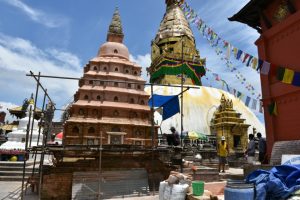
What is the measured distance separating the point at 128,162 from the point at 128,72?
15256 millimetres

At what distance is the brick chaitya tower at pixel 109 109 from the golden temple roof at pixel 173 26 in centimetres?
2437

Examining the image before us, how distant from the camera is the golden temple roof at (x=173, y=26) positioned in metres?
47.9

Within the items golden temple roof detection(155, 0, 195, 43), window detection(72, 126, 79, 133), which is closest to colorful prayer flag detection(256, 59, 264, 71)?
window detection(72, 126, 79, 133)

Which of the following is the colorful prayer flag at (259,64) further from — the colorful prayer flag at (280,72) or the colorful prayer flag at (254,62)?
the colorful prayer flag at (280,72)

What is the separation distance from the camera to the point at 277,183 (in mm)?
4238

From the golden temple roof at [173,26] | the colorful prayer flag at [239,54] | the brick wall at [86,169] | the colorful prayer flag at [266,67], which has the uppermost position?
the golden temple roof at [173,26]

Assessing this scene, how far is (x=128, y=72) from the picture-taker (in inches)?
997

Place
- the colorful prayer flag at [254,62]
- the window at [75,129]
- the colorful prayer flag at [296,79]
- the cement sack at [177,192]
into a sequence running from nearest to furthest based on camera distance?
1. the cement sack at [177,192]
2. the colorful prayer flag at [296,79]
3. the colorful prayer flag at [254,62]
4. the window at [75,129]

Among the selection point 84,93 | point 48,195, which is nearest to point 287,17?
point 48,195

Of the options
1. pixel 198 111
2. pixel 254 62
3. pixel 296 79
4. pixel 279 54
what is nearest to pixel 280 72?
pixel 296 79

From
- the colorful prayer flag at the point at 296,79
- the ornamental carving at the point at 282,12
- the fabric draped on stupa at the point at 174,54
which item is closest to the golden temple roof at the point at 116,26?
the fabric draped on stupa at the point at 174,54

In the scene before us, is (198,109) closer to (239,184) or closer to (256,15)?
(256,15)

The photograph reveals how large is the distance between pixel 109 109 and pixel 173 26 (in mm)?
31750

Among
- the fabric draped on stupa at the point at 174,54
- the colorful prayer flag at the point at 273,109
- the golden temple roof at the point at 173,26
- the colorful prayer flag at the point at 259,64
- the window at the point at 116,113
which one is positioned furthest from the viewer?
the golden temple roof at the point at 173,26
